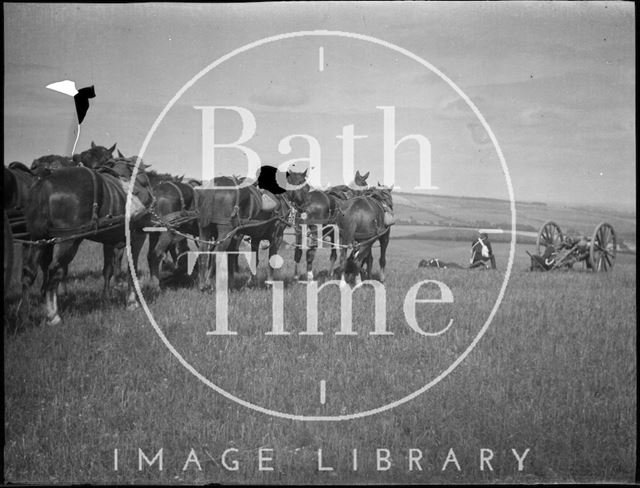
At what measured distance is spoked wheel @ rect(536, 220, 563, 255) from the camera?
5324 millimetres

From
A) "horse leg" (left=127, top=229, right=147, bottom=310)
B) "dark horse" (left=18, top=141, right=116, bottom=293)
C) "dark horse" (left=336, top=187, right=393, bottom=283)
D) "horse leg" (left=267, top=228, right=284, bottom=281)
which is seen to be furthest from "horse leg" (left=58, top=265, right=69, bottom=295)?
"dark horse" (left=336, top=187, right=393, bottom=283)

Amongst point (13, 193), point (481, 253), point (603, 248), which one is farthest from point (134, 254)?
point (603, 248)

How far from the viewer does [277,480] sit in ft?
15.4

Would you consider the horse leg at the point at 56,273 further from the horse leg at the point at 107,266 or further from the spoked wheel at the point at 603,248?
the spoked wheel at the point at 603,248

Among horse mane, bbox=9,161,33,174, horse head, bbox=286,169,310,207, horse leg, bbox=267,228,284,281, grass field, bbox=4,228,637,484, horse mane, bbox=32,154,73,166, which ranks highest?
horse mane, bbox=32,154,73,166

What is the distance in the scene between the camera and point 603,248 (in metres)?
5.46

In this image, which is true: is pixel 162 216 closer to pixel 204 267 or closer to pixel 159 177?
pixel 159 177

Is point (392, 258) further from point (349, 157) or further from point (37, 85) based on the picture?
point (37, 85)

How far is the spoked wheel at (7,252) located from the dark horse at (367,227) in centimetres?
277

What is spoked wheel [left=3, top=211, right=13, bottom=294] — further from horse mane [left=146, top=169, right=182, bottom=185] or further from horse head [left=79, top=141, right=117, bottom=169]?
horse mane [left=146, top=169, right=182, bottom=185]

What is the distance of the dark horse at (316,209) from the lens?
5.56 meters

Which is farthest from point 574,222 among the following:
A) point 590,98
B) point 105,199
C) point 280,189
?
point 105,199

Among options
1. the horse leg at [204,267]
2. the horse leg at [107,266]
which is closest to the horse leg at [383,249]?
the horse leg at [204,267]

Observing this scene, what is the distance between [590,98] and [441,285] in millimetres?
1998
